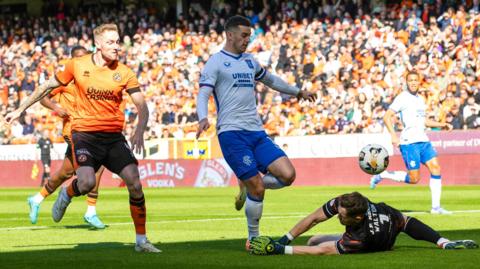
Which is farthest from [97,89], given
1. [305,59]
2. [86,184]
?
[305,59]

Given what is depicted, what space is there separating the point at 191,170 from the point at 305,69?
567cm

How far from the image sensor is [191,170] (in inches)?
1522

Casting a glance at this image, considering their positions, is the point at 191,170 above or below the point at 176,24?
below

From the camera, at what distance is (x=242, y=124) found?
13.0 meters

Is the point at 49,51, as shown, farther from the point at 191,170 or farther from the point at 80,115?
the point at 80,115

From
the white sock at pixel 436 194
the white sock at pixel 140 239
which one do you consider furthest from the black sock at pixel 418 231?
the white sock at pixel 436 194

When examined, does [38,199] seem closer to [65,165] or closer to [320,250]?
[65,165]

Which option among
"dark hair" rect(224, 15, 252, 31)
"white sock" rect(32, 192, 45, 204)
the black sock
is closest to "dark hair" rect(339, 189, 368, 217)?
the black sock

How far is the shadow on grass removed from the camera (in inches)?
428

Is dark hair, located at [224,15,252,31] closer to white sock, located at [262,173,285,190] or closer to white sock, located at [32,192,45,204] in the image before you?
white sock, located at [262,173,285,190]

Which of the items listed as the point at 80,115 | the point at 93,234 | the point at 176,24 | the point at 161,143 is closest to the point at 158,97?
the point at 161,143

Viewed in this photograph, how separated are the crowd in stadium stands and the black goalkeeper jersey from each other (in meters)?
23.0

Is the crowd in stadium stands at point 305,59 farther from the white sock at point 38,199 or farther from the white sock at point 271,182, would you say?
the white sock at point 271,182

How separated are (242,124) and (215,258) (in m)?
1.87
